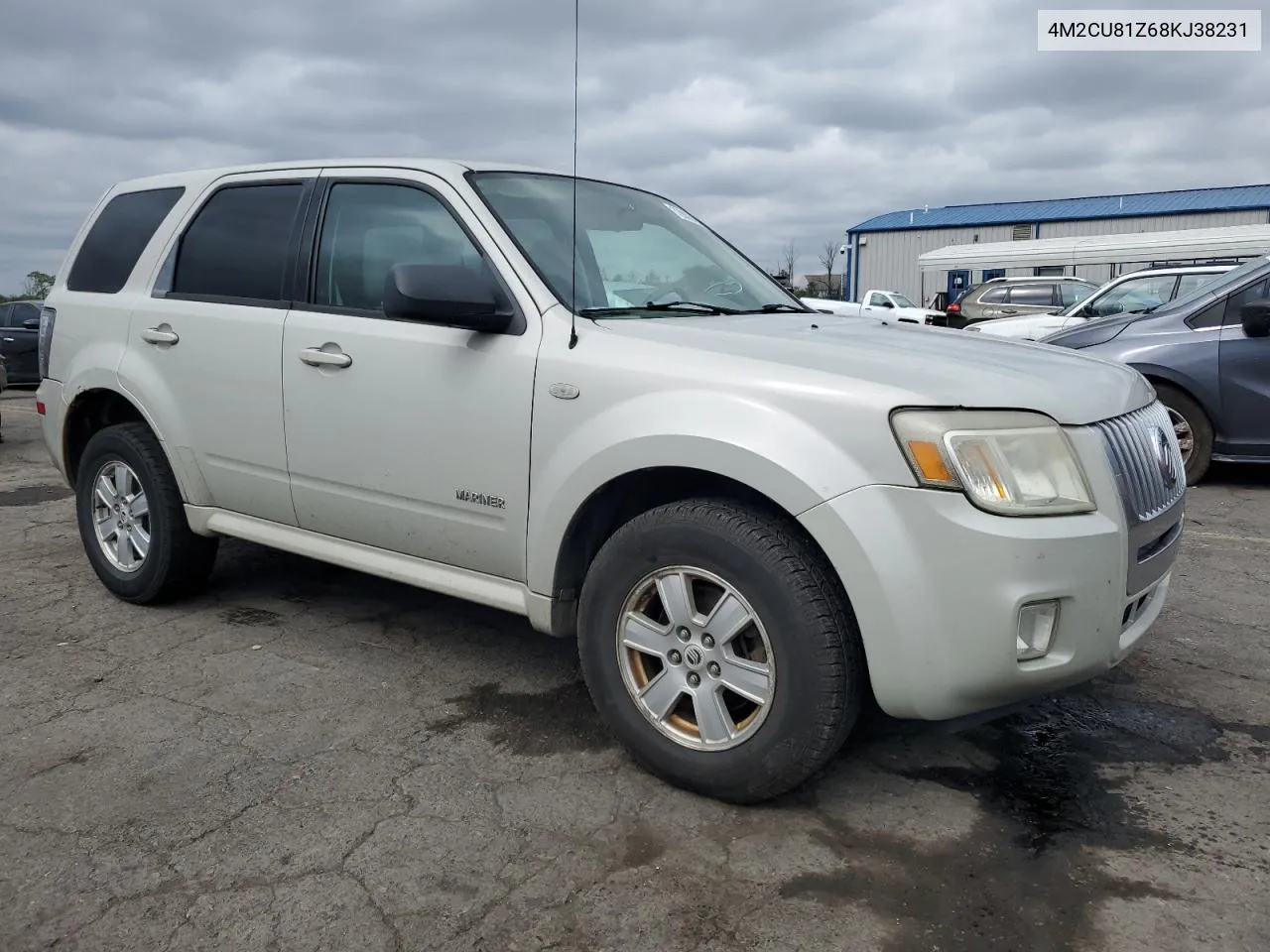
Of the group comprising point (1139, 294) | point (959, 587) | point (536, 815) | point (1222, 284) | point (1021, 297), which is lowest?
point (536, 815)

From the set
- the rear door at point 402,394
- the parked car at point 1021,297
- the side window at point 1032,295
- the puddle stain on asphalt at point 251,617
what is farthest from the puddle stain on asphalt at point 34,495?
the side window at point 1032,295

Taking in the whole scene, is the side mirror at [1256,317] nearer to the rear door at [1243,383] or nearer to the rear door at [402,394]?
the rear door at [1243,383]

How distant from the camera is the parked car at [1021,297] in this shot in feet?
60.2

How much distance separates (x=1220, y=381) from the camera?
7.04 meters

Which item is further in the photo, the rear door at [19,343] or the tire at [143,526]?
the rear door at [19,343]

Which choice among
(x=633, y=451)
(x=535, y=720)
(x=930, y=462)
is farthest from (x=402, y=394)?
(x=930, y=462)

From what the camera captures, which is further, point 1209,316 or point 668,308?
point 1209,316

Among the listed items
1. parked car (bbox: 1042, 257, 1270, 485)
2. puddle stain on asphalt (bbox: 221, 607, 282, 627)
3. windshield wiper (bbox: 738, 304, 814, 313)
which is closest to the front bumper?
windshield wiper (bbox: 738, 304, 814, 313)

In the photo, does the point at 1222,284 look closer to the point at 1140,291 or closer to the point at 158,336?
the point at 1140,291

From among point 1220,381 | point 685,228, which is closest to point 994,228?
point 1220,381

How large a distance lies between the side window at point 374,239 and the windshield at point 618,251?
0.60 feet

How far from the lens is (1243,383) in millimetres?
6988

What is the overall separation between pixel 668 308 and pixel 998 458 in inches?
53.6

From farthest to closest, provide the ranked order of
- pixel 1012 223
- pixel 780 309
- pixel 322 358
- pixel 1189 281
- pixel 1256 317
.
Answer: pixel 1012 223
pixel 1189 281
pixel 1256 317
pixel 780 309
pixel 322 358
